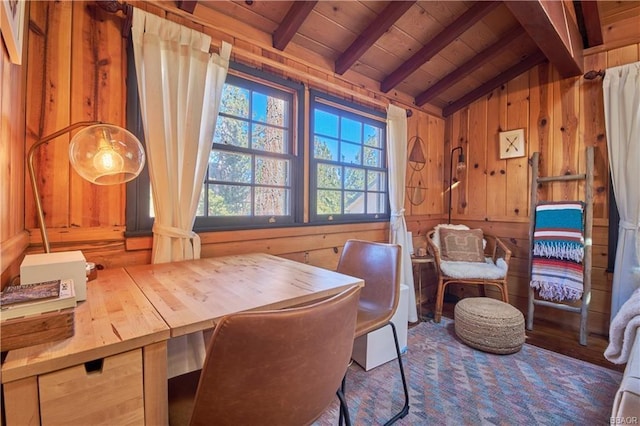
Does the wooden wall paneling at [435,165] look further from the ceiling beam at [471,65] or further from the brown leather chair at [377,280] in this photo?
the brown leather chair at [377,280]

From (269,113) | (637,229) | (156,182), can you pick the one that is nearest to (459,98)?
(637,229)

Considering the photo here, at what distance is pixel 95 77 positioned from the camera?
1.46 metres

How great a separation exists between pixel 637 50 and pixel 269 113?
9.89 ft

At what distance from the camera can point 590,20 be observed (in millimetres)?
2303

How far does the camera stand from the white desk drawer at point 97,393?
24.9 inches

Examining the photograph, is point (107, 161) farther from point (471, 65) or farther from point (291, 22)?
point (471, 65)

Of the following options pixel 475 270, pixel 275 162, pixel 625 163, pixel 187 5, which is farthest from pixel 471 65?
pixel 187 5

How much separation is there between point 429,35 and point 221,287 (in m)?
2.48

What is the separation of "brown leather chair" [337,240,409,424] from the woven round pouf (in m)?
0.91

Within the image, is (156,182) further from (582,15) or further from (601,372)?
(582,15)

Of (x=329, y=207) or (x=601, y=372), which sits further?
(x=329, y=207)

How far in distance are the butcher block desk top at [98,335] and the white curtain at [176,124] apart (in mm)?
573

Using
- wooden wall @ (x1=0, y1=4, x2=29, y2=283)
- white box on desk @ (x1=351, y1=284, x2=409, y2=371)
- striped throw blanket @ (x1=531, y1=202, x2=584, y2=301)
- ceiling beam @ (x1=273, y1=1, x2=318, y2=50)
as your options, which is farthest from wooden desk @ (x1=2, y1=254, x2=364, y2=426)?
striped throw blanket @ (x1=531, y1=202, x2=584, y2=301)

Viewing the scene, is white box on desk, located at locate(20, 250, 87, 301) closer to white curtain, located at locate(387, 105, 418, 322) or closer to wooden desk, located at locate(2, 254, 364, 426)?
wooden desk, located at locate(2, 254, 364, 426)
